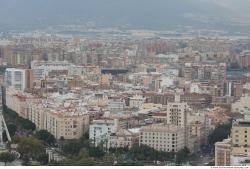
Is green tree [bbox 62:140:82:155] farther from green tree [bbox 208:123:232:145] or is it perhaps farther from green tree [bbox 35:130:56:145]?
green tree [bbox 208:123:232:145]

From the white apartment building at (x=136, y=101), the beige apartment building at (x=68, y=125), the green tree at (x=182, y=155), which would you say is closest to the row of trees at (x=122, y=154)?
the green tree at (x=182, y=155)

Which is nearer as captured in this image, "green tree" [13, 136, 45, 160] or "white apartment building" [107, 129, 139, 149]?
"green tree" [13, 136, 45, 160]

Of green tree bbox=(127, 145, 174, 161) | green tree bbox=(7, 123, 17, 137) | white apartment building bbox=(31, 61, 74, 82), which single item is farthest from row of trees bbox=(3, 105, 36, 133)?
white apartment building bbox=(31, 61, 74, 82)

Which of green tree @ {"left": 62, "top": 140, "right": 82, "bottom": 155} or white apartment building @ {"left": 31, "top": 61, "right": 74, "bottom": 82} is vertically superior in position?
white apartment building @ {"left": 31, "top": 61, "right": 74, "bottom": 82}

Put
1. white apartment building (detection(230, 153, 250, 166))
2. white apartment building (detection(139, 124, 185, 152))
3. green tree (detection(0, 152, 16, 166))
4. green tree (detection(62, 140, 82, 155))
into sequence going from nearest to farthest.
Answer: white apartment building (detection(230, 153, 250, 166)) → green tree (detection(0, 152, 16, 166)) → green tree (detection(62, 140, 82, 155)) → white apartment building (detection(139, 124, 185, 152))

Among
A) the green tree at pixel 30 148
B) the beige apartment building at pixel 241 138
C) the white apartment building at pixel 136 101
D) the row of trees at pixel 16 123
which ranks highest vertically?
the white apartment building at pixel 136 101

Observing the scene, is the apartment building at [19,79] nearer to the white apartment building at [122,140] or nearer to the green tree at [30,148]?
the white apartment building at [122,140]
